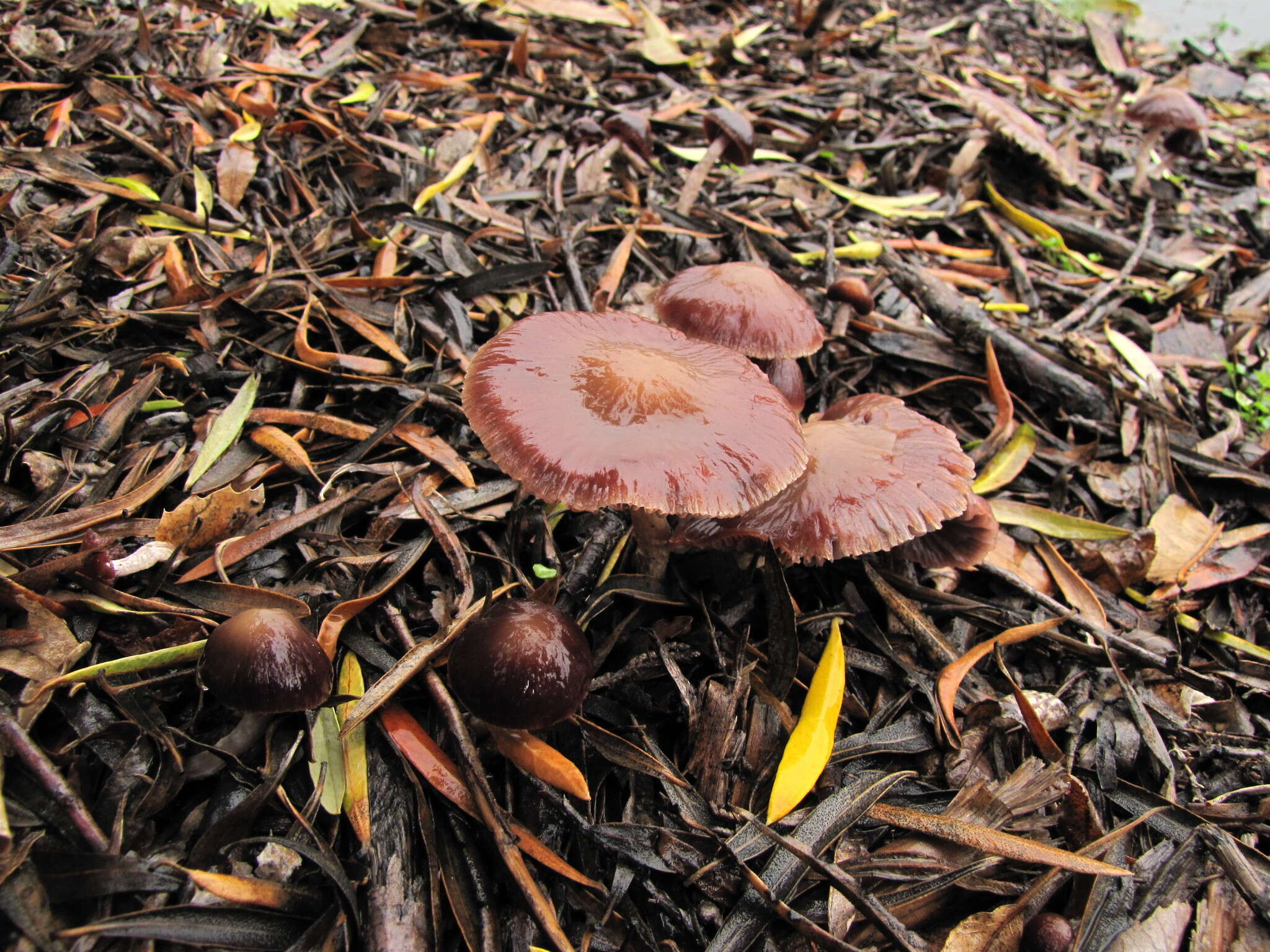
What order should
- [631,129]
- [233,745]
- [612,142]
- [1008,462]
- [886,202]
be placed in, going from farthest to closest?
1. [886,202]
2. [612,142]
3. [631,129]
4. [1008,462]
5. [233,745]

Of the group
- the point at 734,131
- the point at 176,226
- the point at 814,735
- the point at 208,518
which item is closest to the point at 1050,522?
the point at 814,735

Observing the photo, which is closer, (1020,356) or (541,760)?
(541,760)

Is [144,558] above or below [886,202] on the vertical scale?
below

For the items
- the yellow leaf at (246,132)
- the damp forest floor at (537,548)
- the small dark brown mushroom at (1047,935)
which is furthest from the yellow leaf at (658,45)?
the small dark brown mushroom at (1047,935)

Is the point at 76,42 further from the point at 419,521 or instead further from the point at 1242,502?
the point at 1242,502

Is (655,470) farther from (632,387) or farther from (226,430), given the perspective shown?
(226,430)

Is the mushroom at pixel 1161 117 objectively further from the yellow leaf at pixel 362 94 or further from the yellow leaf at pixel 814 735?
the yellow leaf at pixel 362 94

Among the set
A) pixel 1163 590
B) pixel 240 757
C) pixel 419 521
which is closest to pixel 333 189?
pixel 419 521

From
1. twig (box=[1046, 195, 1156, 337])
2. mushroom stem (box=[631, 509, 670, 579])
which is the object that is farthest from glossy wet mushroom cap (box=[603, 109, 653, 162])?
mushroom stem (box=[631, 509, 670, 579])
